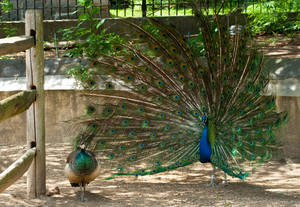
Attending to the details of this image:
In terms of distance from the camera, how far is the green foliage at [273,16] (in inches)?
315

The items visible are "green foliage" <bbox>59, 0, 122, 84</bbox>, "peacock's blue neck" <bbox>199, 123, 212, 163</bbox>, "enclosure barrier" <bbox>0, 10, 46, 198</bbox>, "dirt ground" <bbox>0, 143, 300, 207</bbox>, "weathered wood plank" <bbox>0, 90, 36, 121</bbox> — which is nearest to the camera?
"weathered wood plank" <bbox>0, 90, 36, 121</bbox>

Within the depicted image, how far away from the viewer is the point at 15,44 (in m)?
4.25

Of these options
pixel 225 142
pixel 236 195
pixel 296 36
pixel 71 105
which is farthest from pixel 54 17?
pixel 236 195

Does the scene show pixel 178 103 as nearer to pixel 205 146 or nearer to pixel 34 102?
pixel 205 146

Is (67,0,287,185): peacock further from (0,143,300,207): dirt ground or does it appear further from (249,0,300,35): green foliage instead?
(249,0,300,35): green foliage

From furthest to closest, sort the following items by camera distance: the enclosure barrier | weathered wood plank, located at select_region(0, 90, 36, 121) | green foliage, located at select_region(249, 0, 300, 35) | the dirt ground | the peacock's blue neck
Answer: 1. green foliage, located at select_region(249, 0, 300, 35)
2. the peacock's blue neck
3. the dirt ground
4. the enclosure barrier
5. weathered wood plank, located at select_region(0, 90, 36, 121)

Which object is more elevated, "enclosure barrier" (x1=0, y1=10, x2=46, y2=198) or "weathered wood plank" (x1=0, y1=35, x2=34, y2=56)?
"weathered wood plank" (x1=0, y1=35, x2=34, y2=56)

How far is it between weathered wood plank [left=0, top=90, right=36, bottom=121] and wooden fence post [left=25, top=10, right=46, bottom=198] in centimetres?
14

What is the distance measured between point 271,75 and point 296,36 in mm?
2089

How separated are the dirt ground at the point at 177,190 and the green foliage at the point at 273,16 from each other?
2.54 metres

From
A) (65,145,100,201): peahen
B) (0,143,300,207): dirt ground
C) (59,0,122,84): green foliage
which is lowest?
(0,143,300,207): dirt ground

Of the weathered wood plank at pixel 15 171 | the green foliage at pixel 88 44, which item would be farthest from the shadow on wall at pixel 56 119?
the weathered wood plank at pixel 15 171

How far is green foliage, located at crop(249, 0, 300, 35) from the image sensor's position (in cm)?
801

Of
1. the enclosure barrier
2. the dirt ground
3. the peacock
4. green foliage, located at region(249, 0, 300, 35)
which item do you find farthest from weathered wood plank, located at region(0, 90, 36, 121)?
green foliage, located at region(249, 0, 300, 35)
